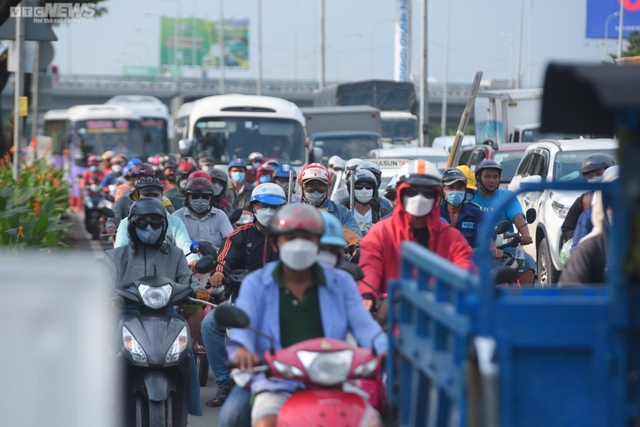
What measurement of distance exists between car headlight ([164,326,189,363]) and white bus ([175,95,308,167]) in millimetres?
17934

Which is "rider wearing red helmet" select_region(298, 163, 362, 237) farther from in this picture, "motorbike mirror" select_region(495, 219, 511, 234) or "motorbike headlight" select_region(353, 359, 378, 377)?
"motorbike headlight" select_region(353, 359, 378, 377)

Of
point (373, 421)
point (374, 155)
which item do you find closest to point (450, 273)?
point (373, 421)

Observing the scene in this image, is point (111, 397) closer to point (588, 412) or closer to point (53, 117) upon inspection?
point (588, 412)

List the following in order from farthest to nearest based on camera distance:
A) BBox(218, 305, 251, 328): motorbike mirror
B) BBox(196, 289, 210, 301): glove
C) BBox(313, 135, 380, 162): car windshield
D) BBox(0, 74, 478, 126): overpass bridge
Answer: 1. BBox(0, 74, 478, 126): overpass bridge
2. BBox(313, 135, 380, 162): car windshield
3. BBox(196, 289, 210, 301): glove
4. BBox(218, 305, 251, 328): motorbike mirror

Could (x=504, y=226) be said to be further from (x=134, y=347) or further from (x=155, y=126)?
(x=155, y=126)

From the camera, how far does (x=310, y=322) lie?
5918mm

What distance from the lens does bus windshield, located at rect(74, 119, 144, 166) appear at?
3562cm

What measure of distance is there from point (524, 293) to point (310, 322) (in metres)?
1.17

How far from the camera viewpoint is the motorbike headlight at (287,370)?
545 cm

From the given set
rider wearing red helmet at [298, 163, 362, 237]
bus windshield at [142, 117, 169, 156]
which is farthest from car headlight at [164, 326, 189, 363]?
bus windshield at [142, 117, 169, 156]

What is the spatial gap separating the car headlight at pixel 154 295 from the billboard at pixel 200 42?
99525mm

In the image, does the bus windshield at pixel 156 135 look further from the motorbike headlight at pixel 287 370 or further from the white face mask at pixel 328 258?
the motorbike headlight at pixel 287 370

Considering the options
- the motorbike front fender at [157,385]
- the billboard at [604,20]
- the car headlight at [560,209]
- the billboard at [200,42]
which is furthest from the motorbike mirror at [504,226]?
the billboard at [200,42]

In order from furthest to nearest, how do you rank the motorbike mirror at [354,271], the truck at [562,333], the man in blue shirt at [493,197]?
the man in blue shirt at [493,197]
the motorbike mirror at [354,271]
the truck at [562,333]
